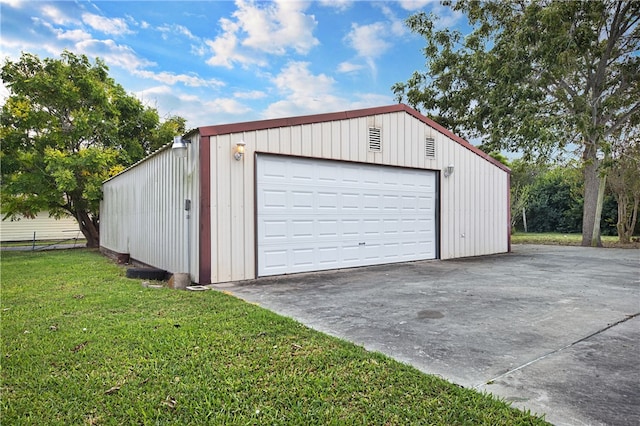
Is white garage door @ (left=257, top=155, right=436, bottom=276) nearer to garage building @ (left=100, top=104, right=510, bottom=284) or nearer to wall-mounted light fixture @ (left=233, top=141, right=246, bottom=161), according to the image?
garage building @ (left=100, top=104, right=510, bottom=284)

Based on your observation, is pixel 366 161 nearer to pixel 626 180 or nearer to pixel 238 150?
pixel 238 150

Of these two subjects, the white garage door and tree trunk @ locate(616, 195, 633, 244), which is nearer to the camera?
the white garage door

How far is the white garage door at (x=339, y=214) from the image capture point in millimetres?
6805

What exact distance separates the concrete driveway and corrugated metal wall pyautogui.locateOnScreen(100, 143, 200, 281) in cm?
129

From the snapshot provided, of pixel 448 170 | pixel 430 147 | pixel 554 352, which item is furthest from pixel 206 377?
pixel 448 170

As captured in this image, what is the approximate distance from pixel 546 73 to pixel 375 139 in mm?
8122

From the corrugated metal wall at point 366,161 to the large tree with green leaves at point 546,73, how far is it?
122 inches

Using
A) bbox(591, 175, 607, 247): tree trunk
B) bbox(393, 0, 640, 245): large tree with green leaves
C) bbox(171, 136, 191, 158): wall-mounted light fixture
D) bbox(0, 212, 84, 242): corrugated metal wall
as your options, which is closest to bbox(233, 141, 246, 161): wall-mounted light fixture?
bbox(171, 136, 191, 158): wall-mounted light fixture

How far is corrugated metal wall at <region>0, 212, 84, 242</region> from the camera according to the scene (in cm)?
1958

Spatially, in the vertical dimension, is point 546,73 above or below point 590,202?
above

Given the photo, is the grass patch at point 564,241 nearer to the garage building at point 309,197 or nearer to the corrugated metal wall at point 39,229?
the garage building at point 309,197

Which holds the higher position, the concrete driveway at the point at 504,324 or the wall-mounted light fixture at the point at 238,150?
the wall-mounted light fixture at the point at 238,150

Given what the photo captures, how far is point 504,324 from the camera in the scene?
373 cm

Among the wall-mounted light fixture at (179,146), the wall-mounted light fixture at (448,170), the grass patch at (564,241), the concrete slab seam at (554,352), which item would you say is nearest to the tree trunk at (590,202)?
the grass patch at (564,241)
